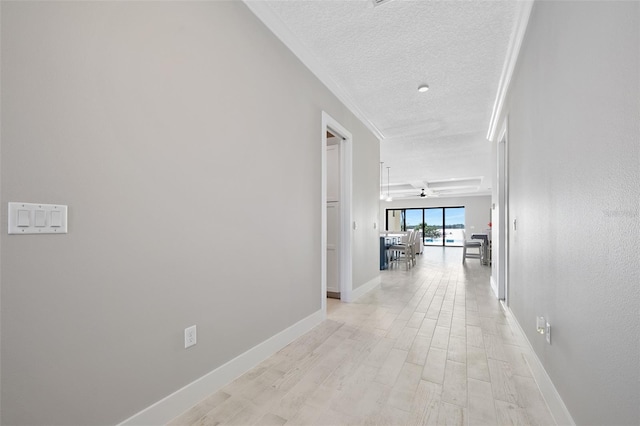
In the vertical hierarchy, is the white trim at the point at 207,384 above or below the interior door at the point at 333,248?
below

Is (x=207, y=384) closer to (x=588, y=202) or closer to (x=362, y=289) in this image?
(x=588, y=202)

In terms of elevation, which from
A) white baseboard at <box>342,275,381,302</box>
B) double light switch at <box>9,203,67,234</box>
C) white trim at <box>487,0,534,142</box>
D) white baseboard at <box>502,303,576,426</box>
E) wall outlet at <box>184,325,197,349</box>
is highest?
white trim at <box>487,0,534,142</box>

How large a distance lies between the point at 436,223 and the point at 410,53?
1368 centimetres

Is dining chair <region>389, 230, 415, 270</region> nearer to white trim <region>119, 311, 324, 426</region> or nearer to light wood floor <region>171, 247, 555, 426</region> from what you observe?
light wood floor <region>171, 247, 555, 426</region>

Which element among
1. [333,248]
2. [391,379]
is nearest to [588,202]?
[391,379]

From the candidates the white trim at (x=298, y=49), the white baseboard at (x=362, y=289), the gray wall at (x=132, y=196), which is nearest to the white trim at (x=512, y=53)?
the white trim at (x=298, y=49)

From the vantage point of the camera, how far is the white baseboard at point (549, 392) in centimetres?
138

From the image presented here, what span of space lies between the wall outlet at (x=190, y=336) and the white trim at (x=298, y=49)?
7.04ft

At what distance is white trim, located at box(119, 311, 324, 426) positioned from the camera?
1404 mm

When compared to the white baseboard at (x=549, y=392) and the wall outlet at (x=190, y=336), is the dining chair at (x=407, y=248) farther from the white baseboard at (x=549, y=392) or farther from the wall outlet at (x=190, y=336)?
the wall outlet at (x=190, y=336)

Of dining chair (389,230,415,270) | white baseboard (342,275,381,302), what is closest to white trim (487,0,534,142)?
white baseboard (342,275,381,302)

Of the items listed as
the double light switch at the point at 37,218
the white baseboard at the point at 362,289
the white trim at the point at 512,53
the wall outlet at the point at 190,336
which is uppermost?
the white trim at the point at 512,53

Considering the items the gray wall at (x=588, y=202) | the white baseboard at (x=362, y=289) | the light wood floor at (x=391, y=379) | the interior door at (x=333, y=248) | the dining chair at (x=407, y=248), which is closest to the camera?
the gray wall at (x=588, y=202)

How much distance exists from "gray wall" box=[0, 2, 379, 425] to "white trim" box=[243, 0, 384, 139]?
93 millimetres
